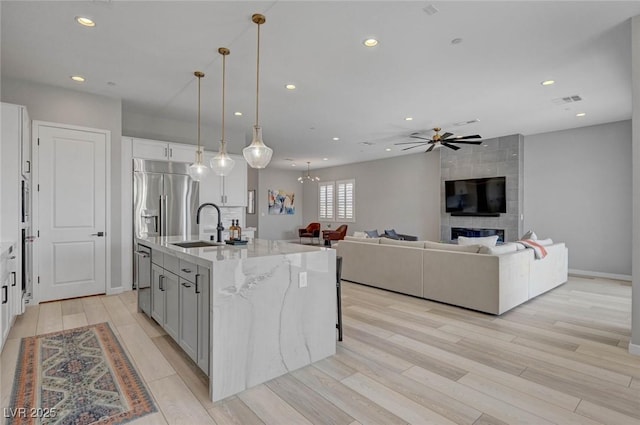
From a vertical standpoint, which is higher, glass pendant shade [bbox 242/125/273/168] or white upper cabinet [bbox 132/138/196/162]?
white upper cabinet [bbox 132/138/196/162]

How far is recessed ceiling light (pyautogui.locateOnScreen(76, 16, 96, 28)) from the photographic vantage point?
289 centimetres

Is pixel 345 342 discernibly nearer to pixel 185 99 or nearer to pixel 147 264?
pixel 147 264

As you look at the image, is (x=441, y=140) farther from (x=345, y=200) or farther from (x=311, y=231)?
(x=311, y=231)

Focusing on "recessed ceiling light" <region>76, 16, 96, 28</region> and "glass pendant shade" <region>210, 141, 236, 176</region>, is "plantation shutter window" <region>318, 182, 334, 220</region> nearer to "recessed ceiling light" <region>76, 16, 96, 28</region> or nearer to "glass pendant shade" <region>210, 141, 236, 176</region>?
"glass pendant shade" <region>210, 141, 236, 176</region>

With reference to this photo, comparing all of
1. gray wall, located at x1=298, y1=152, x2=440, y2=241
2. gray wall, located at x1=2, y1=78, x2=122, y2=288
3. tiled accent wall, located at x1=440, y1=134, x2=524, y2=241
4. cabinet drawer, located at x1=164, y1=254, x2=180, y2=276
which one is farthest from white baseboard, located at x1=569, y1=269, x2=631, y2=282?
gray wall, located at x1=2, y1=78, x2=122, y2=288

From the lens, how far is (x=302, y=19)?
2.90 m

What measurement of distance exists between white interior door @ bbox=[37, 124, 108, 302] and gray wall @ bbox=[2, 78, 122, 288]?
0.13 meters

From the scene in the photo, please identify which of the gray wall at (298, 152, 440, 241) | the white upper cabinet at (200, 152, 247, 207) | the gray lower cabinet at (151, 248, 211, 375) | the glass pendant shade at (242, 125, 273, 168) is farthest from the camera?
the gray wall at (298, 152, 440, 241)

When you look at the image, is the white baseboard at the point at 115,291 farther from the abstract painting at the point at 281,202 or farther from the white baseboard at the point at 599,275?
the white baseboard at the point at 599,275

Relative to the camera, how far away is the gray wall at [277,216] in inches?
478

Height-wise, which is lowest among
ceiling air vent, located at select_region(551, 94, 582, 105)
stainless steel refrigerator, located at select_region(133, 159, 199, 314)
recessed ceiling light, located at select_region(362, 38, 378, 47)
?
stainless steel refrigerator, located at select_region(133, 159, 199, 314)

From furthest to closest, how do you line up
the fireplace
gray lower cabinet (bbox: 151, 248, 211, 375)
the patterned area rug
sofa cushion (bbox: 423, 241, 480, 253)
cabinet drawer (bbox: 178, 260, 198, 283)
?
the fireplace
sofa cushion (bbox: 423, 241, 480, 253)
cabinet drawer (bbox: 178, 260, 198, 283)
gray lower cabinet (bbox: 151, 248, 211, 375)
the patterned area rug

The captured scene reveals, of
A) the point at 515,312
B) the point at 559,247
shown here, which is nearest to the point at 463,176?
the point at 559,247

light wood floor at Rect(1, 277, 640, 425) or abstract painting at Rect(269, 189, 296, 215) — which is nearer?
light wood floor at Rect(1, 277, 640, 425)
